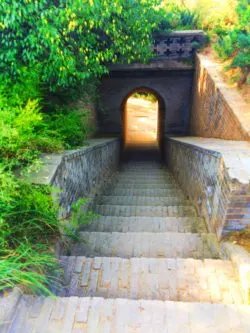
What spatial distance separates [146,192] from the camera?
5621mm

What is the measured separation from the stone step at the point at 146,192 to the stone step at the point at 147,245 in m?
2.49

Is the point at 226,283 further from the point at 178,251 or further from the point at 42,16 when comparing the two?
the point at 42,16

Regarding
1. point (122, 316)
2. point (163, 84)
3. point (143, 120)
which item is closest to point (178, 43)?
point (163, 84)

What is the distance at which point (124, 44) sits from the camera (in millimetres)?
5102

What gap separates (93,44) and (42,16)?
1.63m

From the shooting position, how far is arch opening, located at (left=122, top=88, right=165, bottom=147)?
40.3ft

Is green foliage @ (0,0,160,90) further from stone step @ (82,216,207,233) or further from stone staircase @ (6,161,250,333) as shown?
stone staircase @ (6,161,250,333)

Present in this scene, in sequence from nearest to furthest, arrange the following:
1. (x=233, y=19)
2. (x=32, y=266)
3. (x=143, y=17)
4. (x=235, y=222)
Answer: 1. (x=32, y=266)
2. (x=235, y=222)
3. (x=143, y=17)
4. (x=233, y=19)

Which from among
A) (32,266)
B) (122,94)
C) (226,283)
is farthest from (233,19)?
(32,266)

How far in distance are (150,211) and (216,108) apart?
3.79m

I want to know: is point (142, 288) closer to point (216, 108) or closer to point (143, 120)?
point (216, 108)

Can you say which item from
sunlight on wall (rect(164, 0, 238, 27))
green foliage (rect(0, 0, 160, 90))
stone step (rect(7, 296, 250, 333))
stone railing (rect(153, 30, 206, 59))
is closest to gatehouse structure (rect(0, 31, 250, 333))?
stone step (rect(7, 296, 250, 333))

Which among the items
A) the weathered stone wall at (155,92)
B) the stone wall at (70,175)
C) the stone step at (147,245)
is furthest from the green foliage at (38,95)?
the weathered stone wall at (155,92)

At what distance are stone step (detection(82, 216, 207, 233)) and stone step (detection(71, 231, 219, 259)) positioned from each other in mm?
450
